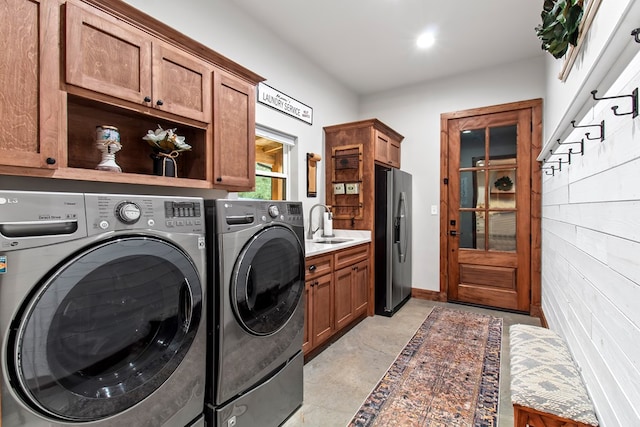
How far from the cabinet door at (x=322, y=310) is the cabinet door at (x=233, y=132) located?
951 millimetres

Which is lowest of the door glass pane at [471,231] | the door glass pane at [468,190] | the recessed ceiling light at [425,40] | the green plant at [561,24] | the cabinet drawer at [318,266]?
the cabinet drawer at [318,266]

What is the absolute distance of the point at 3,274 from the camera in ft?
2.76

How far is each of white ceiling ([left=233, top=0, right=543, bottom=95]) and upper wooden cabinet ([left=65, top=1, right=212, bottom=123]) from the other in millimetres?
1188

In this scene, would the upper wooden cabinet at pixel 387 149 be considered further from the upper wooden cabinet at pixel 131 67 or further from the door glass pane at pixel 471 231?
the upper wooden cabinet at pixel 131 67

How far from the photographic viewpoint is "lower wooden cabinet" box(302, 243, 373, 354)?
2416mm

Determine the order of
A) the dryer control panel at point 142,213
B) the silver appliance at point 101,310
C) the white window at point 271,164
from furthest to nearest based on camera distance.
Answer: the white window at point 271,164, the dryer control panel at point 142,213, the silver appliance at point 101,310

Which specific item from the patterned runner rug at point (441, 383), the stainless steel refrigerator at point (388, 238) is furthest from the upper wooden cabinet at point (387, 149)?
the patterned runner rug at point (441, 383)

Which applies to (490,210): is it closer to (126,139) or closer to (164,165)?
(164,165)

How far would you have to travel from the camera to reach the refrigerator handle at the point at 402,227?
3674 millimetres

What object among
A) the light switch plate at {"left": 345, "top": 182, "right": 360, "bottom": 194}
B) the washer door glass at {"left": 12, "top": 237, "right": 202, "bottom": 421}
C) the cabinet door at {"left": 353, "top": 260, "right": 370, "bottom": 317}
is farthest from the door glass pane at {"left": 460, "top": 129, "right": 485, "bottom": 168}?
the washer door glass at {"left": 12, "top": 237, "right": 202, "bottom": 421}

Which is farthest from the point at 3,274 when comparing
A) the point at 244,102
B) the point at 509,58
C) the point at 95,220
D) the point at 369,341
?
the point at 509,58

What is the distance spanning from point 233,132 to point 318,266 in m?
1.18

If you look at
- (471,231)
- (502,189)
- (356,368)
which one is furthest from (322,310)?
(502,189)

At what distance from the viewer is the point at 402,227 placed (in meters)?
3.74
